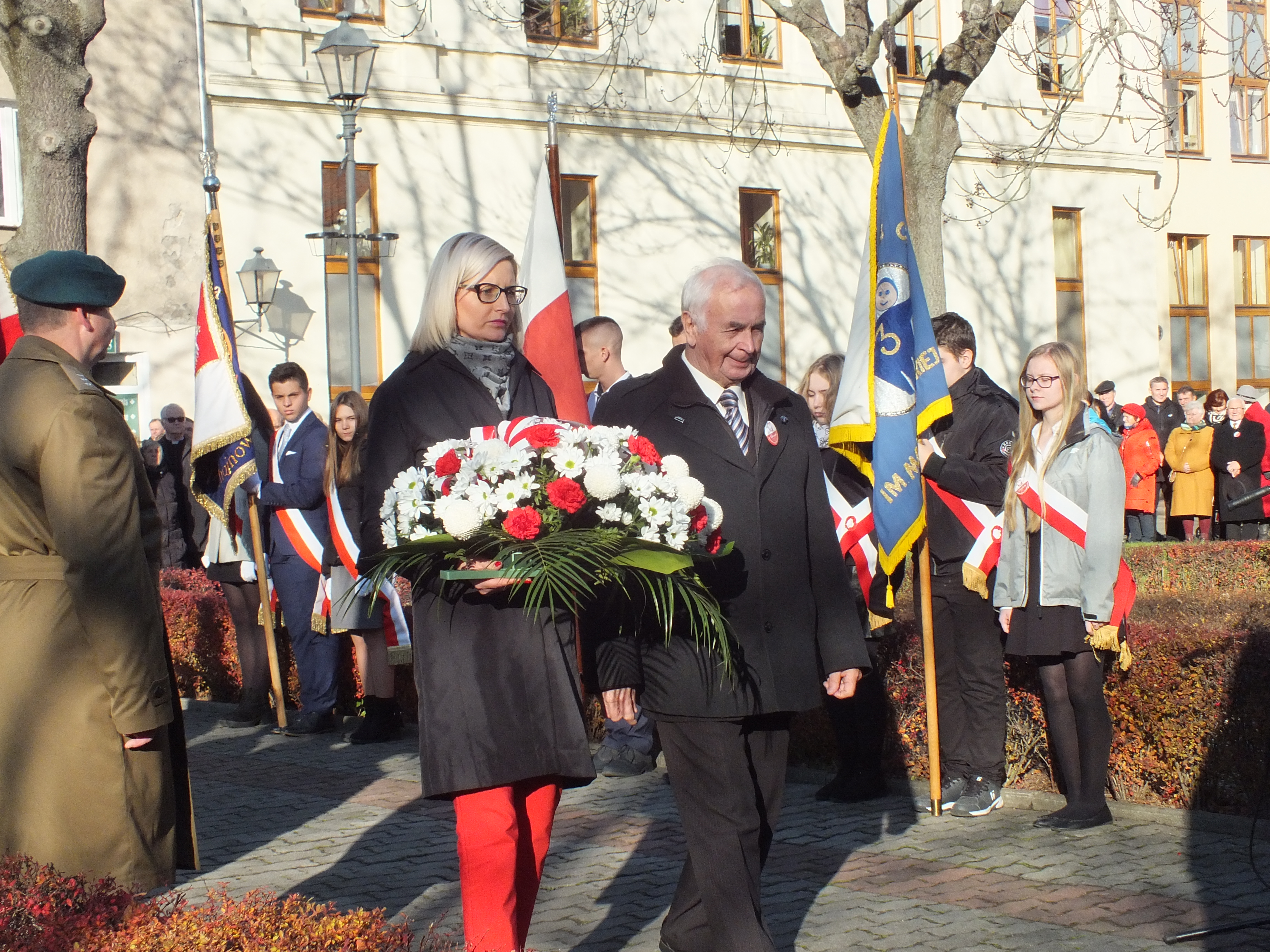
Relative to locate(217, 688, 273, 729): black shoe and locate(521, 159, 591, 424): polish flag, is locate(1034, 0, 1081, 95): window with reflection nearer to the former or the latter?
locate(217, 688, 273, 729): black shoe

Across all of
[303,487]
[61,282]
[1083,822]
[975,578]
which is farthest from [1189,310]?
[61,282]

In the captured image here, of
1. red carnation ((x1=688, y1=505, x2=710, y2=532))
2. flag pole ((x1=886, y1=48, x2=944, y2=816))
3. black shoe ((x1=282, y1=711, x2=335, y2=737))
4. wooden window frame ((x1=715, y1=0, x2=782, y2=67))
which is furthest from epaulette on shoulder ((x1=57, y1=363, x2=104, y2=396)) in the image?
wooden window frame ((x1=715, y1=0, x2=782, y2=67))

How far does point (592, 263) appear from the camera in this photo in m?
24.1

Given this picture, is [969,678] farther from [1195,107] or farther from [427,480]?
[1195,107]

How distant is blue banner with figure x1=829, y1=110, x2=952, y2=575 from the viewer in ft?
21.0

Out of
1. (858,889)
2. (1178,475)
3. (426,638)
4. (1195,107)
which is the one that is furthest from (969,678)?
(1195,107)

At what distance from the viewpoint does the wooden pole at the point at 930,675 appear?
6.21 m

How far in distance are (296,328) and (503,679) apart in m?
18.3

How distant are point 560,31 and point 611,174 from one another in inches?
90.7

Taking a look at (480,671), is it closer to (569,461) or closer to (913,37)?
(569,461)

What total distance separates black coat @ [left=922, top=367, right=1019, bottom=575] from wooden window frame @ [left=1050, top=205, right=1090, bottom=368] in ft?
74.6

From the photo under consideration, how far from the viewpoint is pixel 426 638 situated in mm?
4242

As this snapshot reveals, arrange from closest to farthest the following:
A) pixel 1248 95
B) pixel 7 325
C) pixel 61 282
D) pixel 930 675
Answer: pixel 61 282, pixel 7 325, pixel 930 675, pixel 1248 95

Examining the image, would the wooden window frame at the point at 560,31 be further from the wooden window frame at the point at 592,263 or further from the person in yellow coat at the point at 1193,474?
the person in yellow coat at the point at 1193,474
